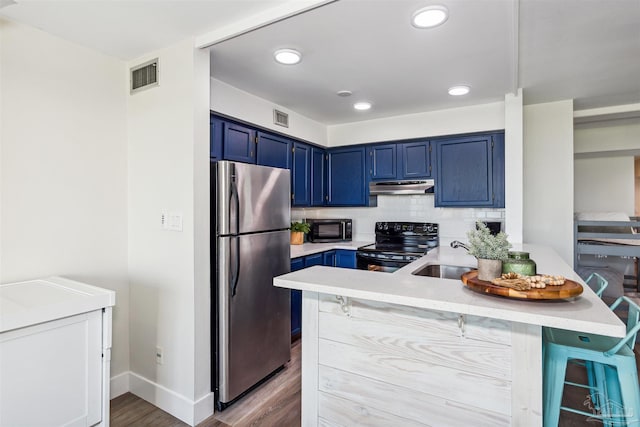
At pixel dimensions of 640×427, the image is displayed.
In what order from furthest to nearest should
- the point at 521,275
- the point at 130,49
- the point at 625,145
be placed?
the point at 625,145
the point at 130,49
the point at 521,275

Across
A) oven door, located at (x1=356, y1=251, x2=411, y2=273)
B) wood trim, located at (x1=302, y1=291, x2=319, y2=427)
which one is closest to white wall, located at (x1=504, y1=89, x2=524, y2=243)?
oven door, located at (x1=356, y1=251, x2=411, y2=273)

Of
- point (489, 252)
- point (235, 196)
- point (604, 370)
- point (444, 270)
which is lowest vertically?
point (604, 370)

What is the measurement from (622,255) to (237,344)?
374cm

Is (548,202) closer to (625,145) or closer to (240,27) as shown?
(625,145)

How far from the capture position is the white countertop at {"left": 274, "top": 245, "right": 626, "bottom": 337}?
1027 mm

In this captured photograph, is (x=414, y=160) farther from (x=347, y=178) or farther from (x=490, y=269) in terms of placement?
Result: (x=490, y=269)

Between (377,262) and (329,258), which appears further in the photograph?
(329,258)

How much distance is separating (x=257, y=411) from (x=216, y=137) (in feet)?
6.49

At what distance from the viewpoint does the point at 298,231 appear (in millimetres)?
3844

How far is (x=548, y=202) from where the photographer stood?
3416 mm

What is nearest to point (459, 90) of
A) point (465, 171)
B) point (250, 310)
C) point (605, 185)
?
point (465, 171)

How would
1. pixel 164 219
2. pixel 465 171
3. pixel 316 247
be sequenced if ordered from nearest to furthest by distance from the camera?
pixel 164 219 → pixel 465 171 → pixel 316 247

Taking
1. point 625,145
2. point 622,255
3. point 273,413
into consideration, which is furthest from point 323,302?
point 625,145

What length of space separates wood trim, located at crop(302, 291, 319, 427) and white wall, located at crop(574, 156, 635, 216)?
495 cm
